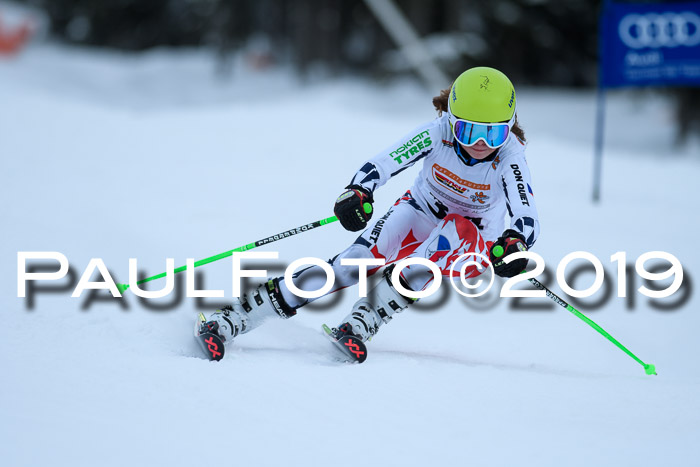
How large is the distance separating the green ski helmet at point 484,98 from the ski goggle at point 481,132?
0.02m

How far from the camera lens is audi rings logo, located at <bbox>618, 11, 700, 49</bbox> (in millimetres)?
7992

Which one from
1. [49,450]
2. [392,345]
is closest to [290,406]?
[49,450]

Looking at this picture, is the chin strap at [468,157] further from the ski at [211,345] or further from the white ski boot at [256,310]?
the ski at [211,345]

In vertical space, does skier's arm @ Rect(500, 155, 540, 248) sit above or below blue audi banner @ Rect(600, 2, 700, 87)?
below

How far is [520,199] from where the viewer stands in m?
3.88

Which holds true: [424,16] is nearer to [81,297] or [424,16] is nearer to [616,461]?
[81,297]

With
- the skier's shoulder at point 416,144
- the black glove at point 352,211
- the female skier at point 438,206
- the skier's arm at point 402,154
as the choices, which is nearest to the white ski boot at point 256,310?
the female skier at point 438,206

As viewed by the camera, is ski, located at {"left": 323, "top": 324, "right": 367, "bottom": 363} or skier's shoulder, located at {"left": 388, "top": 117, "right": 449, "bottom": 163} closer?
ski, located at {"left": 323, "top": 324, "right": 367, "bottom": 363}

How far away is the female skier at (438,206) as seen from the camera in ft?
12.6

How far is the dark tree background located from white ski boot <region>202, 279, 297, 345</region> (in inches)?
496

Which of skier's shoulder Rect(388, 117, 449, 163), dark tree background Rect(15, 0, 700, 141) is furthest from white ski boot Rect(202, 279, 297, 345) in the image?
dark tree background Rect(15, 0, 700, 141)

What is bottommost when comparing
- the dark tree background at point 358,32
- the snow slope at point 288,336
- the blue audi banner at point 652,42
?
the snow slope at point 288,336

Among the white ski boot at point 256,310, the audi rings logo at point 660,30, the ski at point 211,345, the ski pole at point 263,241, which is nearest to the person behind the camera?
the ski at point 211,345

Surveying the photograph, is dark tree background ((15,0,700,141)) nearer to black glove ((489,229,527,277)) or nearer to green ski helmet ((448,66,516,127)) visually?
green ski helmet ((448,66,516,127))
